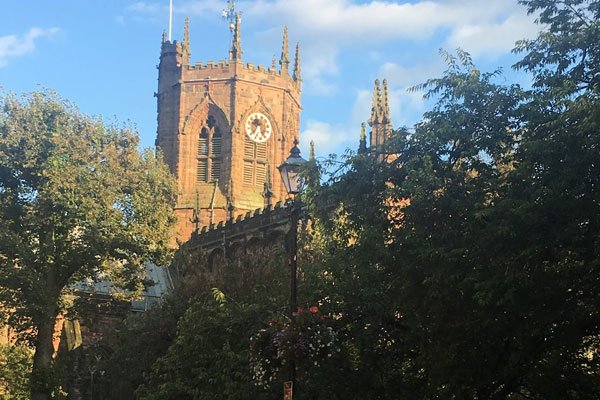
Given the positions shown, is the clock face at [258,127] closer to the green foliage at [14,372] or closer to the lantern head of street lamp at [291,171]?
the green foliage at [14,372]

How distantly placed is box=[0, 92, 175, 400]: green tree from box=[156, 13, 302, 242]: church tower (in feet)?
88.3

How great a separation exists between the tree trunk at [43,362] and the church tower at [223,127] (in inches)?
1113

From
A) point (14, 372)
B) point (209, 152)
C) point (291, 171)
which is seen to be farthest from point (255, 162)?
point (291, 171)

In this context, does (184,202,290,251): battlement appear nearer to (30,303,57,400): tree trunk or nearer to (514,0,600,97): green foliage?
(30,303,57,400): tree trunk

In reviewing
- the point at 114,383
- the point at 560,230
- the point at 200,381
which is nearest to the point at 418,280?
the point at 560,230

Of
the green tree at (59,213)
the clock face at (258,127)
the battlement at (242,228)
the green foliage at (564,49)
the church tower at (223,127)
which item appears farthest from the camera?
the clock face at (258,127)

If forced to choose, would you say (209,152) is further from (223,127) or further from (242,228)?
(242,228)

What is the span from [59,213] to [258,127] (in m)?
31.8

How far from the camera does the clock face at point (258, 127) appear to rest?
56656 mm

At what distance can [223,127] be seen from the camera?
56.4 m

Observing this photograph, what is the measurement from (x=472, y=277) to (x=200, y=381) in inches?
389

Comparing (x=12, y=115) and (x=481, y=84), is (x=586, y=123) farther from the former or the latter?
(x=12, y=115)

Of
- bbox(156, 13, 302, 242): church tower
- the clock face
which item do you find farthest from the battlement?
the clock face

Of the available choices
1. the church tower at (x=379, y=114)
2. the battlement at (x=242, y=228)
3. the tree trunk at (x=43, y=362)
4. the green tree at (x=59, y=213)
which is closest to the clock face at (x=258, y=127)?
the battlement at (x=242, y=228)
